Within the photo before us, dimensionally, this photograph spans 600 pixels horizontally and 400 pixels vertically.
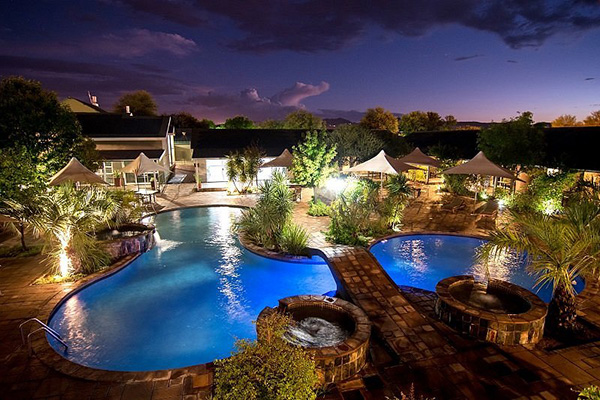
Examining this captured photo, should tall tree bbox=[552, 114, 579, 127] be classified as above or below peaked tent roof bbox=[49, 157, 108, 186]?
above

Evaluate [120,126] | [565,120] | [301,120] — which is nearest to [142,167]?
[120,126]

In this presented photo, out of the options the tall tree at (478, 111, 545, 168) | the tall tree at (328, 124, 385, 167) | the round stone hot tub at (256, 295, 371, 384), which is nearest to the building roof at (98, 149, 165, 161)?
the tall tree at (328, 124, 385, 167)

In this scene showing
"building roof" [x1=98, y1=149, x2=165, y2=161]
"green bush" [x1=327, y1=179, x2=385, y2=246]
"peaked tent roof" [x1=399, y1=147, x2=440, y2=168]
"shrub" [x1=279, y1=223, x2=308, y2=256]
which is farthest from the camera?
"building roof" [x1=98, y1=149, x2=165, y2=161]

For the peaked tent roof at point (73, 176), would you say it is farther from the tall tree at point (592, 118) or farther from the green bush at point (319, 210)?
Result: the tall tree at point (592, 118)

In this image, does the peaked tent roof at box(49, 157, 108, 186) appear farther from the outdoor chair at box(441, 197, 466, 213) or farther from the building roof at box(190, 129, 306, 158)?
the outdoor chair at box(441, 197, 466, 213)

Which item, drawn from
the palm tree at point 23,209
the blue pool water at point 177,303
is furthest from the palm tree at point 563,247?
the palm tree at point 23,209

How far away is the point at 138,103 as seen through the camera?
60.3 m

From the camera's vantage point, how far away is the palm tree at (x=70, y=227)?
7695 mm

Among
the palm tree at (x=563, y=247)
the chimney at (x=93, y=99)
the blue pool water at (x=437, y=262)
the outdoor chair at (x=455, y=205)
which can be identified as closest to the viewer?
the palm tree at (x=563, y=247)

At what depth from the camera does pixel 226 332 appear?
636 centimetres

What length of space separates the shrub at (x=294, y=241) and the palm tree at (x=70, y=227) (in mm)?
4751

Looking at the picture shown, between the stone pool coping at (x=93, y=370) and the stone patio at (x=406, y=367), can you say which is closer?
the stone patio at (x=406, y=367)

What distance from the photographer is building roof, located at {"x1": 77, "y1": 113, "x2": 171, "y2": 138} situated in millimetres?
23062

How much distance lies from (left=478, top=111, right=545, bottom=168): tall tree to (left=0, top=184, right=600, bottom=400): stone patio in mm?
9736
